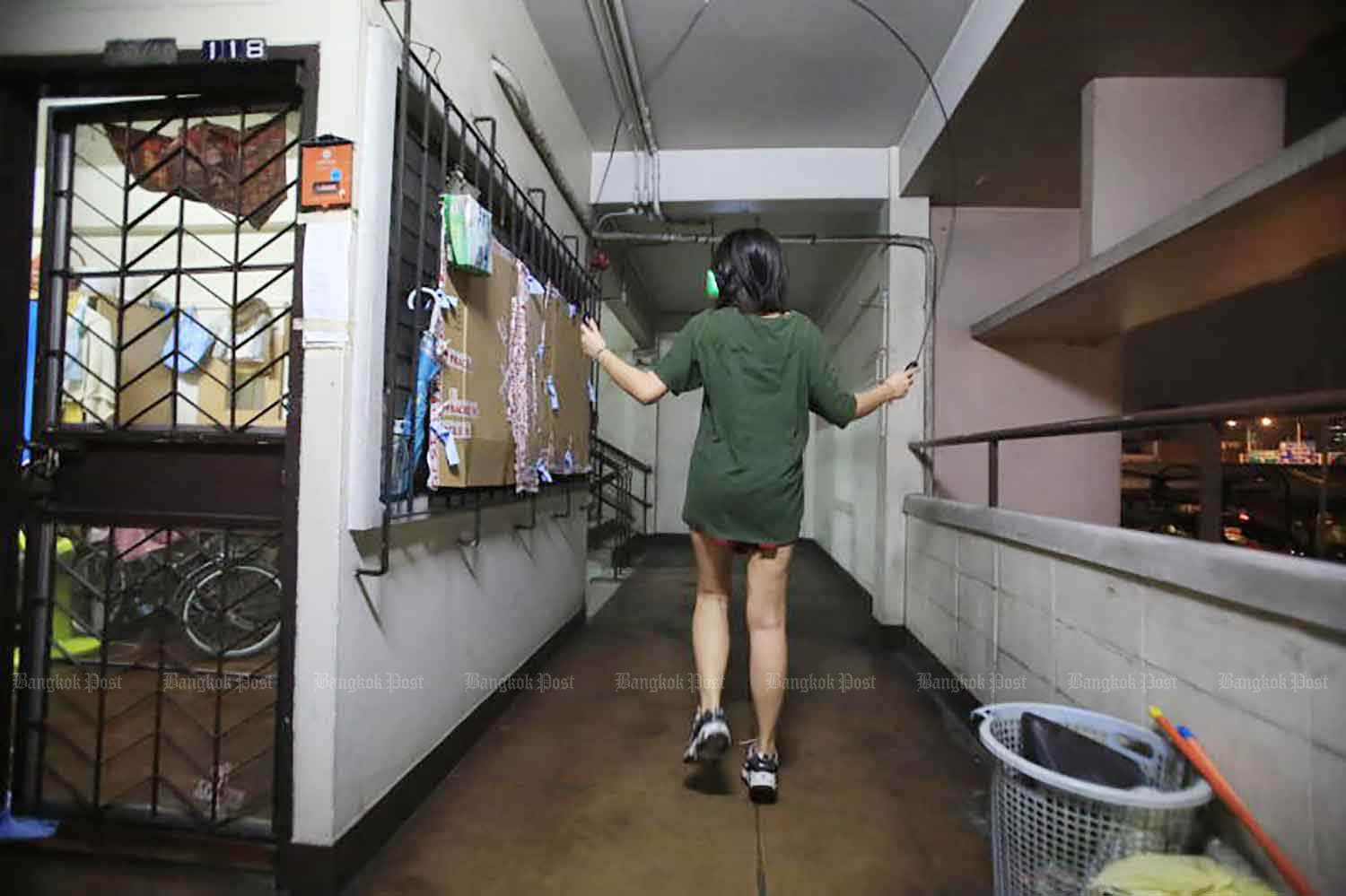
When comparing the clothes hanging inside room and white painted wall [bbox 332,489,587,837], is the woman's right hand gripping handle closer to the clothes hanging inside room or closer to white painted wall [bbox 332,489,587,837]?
white painted wall [bbox 332,489,587,837]

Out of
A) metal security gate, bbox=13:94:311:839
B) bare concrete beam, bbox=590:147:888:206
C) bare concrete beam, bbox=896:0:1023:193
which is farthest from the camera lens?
bare concrete beam, bbox=590:147:888:206

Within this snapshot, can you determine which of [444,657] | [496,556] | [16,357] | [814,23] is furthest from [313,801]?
[814,23]

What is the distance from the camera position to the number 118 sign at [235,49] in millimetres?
1257

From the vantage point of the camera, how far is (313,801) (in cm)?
121

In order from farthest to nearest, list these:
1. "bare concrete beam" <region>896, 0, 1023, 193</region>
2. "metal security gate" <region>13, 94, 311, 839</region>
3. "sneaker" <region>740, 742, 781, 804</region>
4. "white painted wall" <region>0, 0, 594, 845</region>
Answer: "bare concrete beam" <region>896, 0, 1023, 193</region> < "sneaker" <region>740, 742, 781, 804</region> < "metal security gate" <region>13, 94, 311, 839</region> < "white painted wall" <region>0, 0, 594, 845</region>

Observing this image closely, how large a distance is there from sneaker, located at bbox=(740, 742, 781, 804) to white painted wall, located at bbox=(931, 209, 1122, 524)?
1.96 metres

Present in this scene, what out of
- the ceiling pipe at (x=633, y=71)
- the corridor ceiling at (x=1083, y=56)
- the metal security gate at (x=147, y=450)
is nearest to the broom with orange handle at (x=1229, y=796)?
the metal security gate at (x=147, y=450)

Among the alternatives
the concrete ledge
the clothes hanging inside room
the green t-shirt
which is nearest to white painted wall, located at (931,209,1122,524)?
the concrete ledge

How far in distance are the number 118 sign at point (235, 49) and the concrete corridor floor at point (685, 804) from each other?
1.80 metres

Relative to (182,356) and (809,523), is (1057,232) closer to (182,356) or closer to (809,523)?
(182,356)

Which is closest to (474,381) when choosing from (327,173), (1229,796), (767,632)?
(327,173)

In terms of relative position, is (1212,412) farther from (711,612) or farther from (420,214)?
(420,214)

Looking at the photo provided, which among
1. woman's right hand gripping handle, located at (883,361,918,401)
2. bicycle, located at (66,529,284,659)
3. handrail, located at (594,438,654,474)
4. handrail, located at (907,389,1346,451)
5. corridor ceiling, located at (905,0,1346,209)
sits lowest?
bicycle, located at (66,529,284,659)

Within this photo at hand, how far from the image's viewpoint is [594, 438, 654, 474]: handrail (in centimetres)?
546
